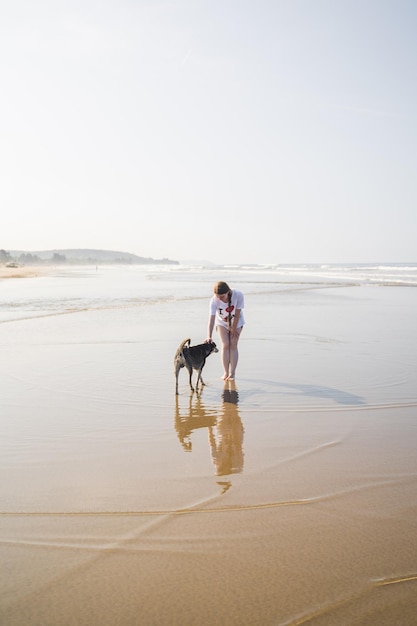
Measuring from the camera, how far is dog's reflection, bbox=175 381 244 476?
437cm

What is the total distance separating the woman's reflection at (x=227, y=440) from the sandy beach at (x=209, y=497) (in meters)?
0.02

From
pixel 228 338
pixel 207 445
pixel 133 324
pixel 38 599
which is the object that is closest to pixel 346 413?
pixel 207 445

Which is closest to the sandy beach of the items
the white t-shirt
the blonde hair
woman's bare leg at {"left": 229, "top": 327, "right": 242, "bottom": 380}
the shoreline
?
woman's bare leg at {"left": 229, "top": 327, "right": 242, "bottom": 380}

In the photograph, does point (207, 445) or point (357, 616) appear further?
point (207, 445)

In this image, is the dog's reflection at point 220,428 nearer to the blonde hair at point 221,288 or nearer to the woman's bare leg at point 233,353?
the woman's bare leg at point 233,353

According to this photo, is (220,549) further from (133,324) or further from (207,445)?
(133,324)

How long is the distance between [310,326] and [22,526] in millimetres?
11303

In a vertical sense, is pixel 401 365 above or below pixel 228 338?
below

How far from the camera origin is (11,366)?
334 inches

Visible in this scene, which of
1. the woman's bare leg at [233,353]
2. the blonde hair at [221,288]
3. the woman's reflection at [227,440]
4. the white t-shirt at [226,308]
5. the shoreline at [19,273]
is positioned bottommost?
the woman's reflection at [227,440]

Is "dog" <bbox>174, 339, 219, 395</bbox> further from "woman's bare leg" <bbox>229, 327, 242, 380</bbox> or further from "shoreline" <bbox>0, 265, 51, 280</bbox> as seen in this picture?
"shoreline" <bbox>0, 265, 51, 280</bbox>

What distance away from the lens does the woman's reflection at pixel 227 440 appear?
427 cm

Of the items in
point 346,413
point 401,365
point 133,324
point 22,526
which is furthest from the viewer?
point 133,324

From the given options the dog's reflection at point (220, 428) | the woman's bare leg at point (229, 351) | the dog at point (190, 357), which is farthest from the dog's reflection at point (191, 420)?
the woman's bare leg at point (229, 351)
